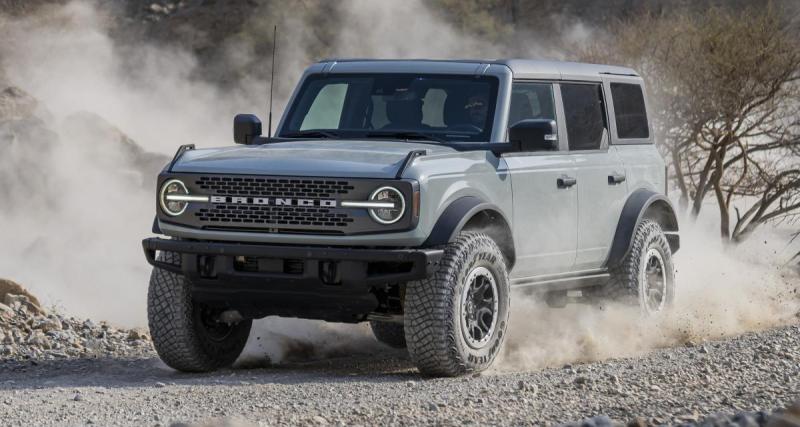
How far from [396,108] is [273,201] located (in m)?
1.53

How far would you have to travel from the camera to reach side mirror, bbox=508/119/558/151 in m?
8.77

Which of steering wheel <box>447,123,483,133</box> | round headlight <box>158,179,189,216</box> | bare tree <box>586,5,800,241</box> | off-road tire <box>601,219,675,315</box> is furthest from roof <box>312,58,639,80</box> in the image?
bare tree <box>586,5,800,241</box>

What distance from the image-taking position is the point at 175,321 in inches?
341

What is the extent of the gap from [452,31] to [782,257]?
1051 inches

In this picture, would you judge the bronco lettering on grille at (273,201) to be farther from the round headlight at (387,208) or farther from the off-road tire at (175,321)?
the off-road tire at (175,321)

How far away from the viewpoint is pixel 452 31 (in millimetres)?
47906

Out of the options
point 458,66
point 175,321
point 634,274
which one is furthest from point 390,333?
point 175,321

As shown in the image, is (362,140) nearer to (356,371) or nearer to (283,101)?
(356,371)

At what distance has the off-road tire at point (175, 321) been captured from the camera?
866 cm

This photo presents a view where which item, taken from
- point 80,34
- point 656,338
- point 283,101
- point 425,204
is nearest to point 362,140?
point 425,204

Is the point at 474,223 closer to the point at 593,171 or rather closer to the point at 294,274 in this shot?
the point at 294,274

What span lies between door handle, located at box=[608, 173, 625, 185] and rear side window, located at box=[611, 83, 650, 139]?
431mm

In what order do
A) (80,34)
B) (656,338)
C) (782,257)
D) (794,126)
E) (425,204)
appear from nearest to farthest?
(425,204) → (656,338) → (782,257) → (794,126) → (80,34)

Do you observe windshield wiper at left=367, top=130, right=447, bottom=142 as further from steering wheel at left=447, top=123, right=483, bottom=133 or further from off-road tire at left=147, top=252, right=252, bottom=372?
off-road tire at left=147, top=252, right=252, bottom=372
